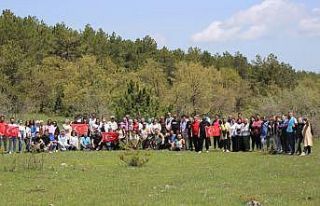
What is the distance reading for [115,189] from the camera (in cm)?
1658

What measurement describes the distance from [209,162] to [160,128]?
9726 millimetres

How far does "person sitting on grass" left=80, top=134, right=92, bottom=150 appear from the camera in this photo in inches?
1358

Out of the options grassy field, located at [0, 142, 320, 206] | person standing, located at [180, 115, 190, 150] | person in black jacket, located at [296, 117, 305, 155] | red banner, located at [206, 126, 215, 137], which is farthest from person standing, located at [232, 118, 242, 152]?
grassy field, located at [0, 142, 320, 206]

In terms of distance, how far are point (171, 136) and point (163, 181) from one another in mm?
15877

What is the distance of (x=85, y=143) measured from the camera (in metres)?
34.5

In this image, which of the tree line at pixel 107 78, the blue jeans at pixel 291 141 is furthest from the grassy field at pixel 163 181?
the tree line at pixel 107 78

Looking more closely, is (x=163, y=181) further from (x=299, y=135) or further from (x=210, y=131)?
(x=210, y=131)

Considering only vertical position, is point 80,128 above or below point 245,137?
above

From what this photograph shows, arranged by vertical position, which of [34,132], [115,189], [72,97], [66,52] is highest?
[66,52]

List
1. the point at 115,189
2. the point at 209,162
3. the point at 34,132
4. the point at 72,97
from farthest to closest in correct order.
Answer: the point at 72,97, the point at 34,132, the point at 209,162, the point at 115,189

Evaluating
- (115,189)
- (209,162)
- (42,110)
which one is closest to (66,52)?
(42,110)

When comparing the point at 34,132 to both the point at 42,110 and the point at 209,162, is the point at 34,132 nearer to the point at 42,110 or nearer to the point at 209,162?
the point at 209,162

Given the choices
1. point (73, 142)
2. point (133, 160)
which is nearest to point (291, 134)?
point (133, 160)

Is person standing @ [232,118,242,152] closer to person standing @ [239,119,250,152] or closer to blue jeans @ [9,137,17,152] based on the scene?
person standing @ [239,119,250,152]
